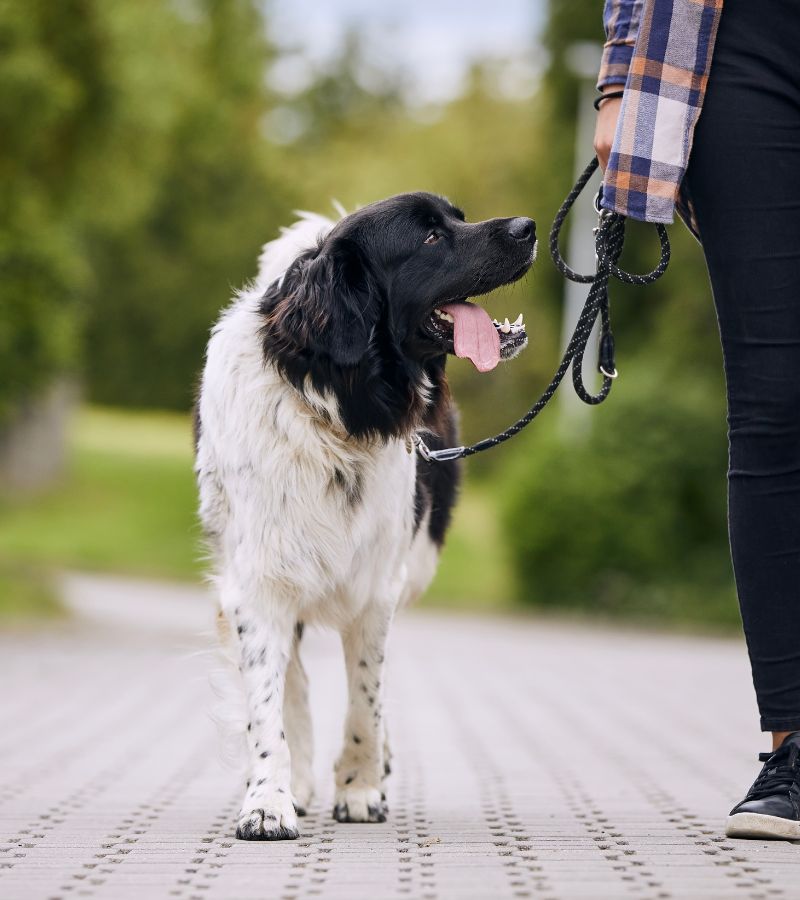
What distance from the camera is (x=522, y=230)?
457 cm

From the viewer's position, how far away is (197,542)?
4922mm

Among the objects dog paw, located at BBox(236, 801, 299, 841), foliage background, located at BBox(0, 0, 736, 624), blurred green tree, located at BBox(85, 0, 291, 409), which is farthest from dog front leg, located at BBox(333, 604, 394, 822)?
blurred green tree, located at BBox(85, 0, 291, 409)

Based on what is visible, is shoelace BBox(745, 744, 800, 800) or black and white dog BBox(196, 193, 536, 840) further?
black and white dog BBox(196, 193, 536, 840)

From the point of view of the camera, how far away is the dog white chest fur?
4371mm

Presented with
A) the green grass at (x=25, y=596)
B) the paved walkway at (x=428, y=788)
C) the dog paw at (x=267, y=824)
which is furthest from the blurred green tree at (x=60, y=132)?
the dog paw at (x=267, y=824)

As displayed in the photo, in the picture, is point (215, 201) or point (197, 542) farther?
point (215, 201)

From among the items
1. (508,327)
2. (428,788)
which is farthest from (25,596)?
(508,327)

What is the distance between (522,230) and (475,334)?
1.19ft

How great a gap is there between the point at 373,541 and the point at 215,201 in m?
33.3

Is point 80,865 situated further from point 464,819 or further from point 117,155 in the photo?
point 117,155

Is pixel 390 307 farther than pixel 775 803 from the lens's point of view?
Yes

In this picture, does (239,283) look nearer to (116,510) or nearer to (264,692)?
(116,510)

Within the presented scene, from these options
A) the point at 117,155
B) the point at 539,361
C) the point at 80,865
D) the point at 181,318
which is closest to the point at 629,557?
the point at 117,155

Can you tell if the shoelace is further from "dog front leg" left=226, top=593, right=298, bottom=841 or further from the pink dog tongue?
the pink dog tongue
